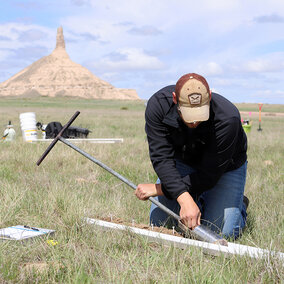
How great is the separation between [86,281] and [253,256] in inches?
Answer: 40.3

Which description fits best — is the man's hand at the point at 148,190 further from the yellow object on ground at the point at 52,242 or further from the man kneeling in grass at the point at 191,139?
the yellow object on ground at the point at 52,242

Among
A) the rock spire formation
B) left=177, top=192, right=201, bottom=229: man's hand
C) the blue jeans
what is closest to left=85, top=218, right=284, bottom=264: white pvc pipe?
left=177, top=192, right=201, bottom=229: man's hand

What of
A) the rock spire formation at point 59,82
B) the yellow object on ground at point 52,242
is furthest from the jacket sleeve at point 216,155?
the rock spire formation at point 59,82

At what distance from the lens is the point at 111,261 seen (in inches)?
102

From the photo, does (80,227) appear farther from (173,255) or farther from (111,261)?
(173,255)

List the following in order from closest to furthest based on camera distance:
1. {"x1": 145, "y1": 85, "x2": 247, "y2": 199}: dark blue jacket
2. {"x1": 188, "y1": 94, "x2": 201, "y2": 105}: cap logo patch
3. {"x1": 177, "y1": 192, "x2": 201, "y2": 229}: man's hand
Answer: {"x1": 188, "y1": 94, "x2": 201, "y2": 105}: cap logo patch, {"x1": 177, "y1": 192, "x2": 201, "y2": 229}: man's hand, {"x1": 145, "y1": 85, "x2": 247, "y2": 199}: dark blue jacket

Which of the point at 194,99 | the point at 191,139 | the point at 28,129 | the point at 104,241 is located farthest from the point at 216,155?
the point at 28,129

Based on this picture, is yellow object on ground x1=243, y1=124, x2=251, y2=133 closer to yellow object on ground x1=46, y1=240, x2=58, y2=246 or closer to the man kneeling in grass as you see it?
the man kneeling in grass

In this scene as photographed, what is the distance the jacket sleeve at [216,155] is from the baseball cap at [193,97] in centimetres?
38

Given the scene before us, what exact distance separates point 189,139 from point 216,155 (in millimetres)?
240

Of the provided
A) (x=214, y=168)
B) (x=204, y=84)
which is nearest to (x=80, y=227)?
(x=214, y=168)

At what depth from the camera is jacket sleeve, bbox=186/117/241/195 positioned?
9.85 feet

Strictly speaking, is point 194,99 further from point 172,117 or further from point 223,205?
point 223,205

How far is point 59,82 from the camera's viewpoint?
153 metres
